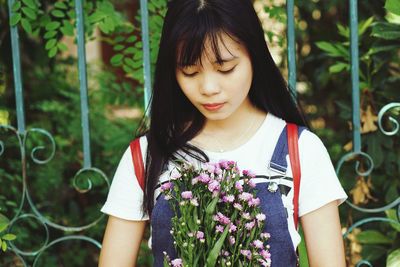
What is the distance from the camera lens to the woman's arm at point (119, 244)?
2.16 m

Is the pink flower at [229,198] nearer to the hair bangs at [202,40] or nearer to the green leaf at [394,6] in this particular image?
the hair bangs at [202,40]

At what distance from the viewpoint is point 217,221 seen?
1.78m

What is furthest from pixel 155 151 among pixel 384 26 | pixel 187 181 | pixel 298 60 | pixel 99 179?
pixel 298 60

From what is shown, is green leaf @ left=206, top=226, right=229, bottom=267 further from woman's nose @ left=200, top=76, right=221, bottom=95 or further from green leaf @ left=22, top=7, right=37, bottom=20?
green leaf @ left=22, top=7, right=37, bottom=20

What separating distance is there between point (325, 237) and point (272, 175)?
9.3 inches

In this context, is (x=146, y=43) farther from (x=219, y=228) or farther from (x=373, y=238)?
(x=373, y=238)

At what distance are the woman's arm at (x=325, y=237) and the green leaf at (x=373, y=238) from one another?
2.70 ft

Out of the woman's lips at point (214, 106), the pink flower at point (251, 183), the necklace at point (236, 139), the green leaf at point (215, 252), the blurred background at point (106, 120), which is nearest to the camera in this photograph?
the green leaf at point (215, 252)

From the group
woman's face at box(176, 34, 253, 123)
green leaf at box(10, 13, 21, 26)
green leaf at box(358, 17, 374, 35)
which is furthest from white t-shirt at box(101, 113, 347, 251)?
green leaf at box(358, 17, 374, 35)

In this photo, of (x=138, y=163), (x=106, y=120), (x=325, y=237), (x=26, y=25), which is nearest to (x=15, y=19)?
(x=26, y=25)

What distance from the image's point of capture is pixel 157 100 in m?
2.15

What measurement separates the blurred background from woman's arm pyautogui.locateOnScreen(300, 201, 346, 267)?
1.35 ft

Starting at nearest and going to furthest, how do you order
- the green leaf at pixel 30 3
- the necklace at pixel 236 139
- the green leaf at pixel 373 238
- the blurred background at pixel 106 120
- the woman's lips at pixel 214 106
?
1. the woman's lips at pixel 214 106
2. the necklace at pixel 236 139
3. the green leaf at pixel 30 3
4. the blurred background at pixel 106 120
5. the green leaf at pixel 373 238

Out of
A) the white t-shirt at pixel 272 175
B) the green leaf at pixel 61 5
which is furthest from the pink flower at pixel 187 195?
the green leaf at pixel 61 5
